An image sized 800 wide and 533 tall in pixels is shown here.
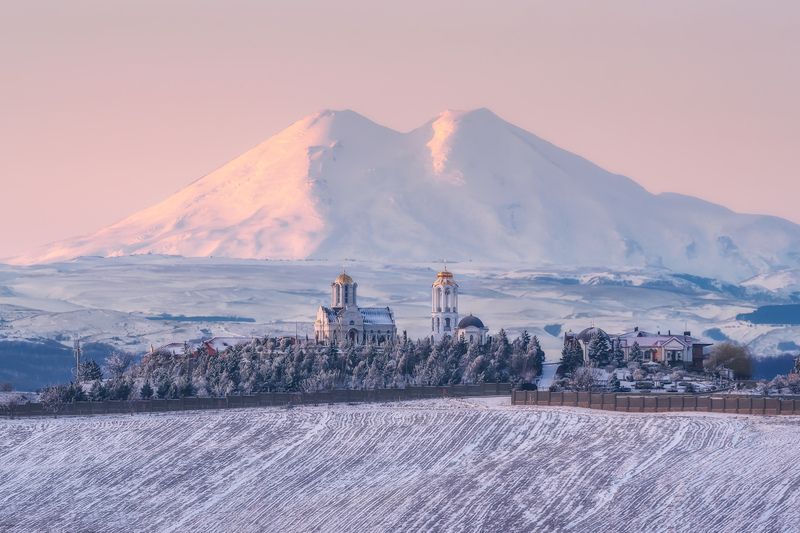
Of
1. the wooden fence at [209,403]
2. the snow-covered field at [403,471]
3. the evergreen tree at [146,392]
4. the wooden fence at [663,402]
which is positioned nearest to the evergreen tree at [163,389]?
the evergreen tree at [146,392]

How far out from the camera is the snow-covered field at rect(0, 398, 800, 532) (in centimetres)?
→ 11738

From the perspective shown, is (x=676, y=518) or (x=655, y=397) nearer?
(x=676, y=518)

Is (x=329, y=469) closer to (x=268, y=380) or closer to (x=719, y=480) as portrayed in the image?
(x=719, y=480)

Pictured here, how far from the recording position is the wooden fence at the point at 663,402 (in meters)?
142

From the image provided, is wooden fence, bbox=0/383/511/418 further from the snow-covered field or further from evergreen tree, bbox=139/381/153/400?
evergreen tree, bbox=139/381/153/400

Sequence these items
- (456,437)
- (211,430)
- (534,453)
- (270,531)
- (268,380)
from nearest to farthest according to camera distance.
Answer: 1. (270,531)
2. (534,453)
3. (456,437)
4. (211,430)
5. (268,380)

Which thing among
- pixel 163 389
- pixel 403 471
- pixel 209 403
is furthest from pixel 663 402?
pixel 163 389

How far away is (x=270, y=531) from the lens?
122 meters

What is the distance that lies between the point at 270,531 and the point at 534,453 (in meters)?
20.0

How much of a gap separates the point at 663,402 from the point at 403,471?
22.9 m

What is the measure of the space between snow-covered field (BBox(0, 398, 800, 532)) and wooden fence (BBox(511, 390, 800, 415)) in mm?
2849

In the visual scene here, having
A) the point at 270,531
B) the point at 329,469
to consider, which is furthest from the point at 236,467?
the point at 270,531

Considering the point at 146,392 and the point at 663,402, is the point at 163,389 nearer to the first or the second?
the point at 146,392

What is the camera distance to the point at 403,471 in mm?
136000
